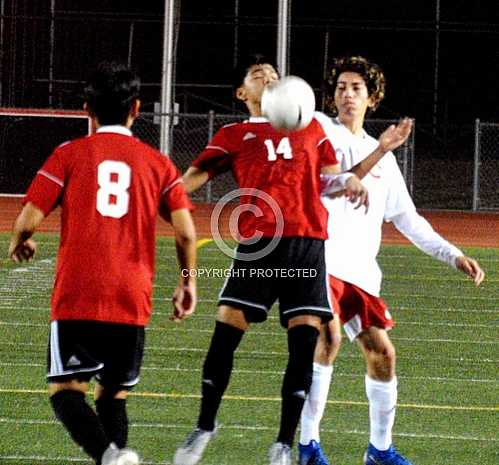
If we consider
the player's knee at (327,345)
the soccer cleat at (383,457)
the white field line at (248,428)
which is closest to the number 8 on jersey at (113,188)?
the player's knee at (327,345)

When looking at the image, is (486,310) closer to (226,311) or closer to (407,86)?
(226,311)

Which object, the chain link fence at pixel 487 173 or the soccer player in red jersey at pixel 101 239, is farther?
the chain link fence at pixel 487 173

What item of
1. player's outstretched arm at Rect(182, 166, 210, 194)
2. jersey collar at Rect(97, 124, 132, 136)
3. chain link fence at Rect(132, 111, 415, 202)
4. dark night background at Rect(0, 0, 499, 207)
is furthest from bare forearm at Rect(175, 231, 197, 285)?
dark night background at Rect(0, 0, 499, 207)

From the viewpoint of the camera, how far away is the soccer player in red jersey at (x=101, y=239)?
4863 millimetres

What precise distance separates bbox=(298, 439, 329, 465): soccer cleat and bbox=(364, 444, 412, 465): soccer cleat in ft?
0.64

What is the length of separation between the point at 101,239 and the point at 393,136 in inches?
57.4

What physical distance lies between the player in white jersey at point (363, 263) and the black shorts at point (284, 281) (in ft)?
0.62

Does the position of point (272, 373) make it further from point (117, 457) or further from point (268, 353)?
point (117, 457)

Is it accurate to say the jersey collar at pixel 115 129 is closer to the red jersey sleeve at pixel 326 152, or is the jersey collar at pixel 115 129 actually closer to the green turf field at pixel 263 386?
the red jersey sleeve at pixel 326 152

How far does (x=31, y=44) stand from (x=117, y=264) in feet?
78.7

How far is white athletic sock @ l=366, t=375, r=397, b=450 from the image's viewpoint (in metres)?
5.84

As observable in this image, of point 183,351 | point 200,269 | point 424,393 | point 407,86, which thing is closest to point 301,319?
A: point 424,393

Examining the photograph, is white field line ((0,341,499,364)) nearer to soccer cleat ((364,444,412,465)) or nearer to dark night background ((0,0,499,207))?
soccer cleat ((364,444,412,465))

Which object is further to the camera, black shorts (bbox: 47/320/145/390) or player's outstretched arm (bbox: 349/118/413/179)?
player's outstretched arm (bbox: 349/118/413/179)
